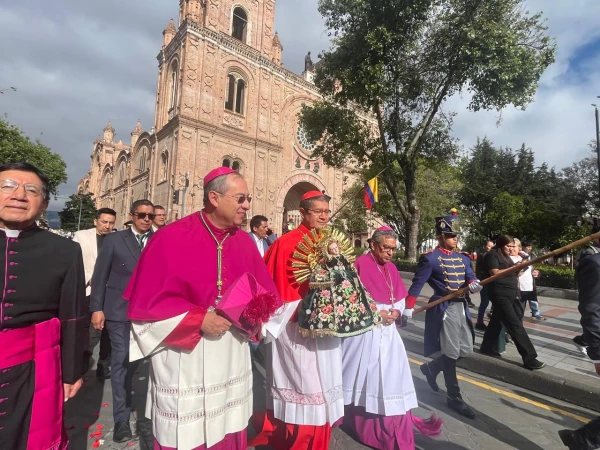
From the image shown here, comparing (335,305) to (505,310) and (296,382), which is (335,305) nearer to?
(296,382)

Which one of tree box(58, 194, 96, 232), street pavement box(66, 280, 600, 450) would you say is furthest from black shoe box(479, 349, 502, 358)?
tree box(58, 194, 96, 232)

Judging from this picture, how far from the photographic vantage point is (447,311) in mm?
3908

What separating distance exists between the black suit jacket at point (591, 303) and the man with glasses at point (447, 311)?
4.29 ft

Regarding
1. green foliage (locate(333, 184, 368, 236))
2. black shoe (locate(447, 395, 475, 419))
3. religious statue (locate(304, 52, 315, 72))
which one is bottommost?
black shoe (locate(447, 395, 475, 419))

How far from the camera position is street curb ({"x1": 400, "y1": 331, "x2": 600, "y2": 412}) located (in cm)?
409

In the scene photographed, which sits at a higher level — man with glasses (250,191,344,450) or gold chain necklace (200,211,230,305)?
gold chain necklace (200,211,230,305)

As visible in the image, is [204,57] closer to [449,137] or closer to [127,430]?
[449,137]

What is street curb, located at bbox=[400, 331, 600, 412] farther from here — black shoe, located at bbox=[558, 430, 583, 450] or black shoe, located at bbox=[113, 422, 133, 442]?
black shoe, located at bbox=[113, 422, 133, 442]

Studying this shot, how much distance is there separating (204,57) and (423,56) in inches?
636

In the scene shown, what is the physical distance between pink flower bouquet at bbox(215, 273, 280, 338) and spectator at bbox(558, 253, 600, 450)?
2.22m

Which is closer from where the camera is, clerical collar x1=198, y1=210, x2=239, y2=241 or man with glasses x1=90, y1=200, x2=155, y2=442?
clerical collar x1=198, y1=210, x2=239, y2=241

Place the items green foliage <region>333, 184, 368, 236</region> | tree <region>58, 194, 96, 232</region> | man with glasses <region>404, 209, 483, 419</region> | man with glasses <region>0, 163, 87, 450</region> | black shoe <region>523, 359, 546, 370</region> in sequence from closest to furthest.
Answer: man with glasses <region>0, 163, 87, 450</region> < man with glasses <region>404, 209, 483, 419</region> < black shoe <region>523, 359, 546, 370</region> < green foliage <region>333, 184, 368, 236</region> < tree <region>58, 194, 96, 232</region>

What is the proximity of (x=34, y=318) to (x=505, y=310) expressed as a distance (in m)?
5.34

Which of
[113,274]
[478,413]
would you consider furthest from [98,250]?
[478,413]
